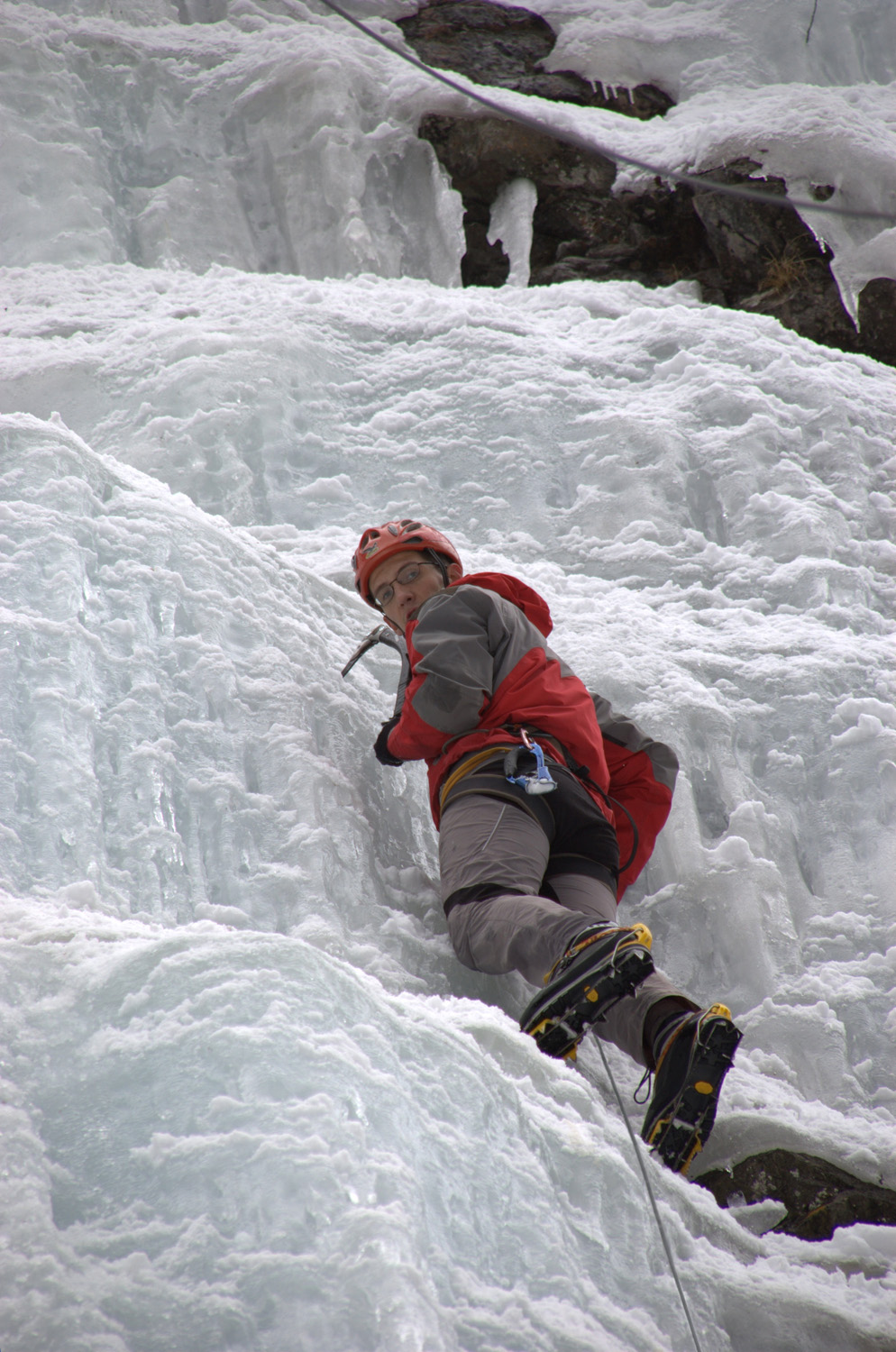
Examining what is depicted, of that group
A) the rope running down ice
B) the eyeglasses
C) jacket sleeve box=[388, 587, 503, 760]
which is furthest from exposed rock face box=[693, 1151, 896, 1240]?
the rope running down ice

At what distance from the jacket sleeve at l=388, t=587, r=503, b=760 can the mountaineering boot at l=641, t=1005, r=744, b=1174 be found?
86 centimetres

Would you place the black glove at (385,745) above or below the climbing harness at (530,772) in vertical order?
below

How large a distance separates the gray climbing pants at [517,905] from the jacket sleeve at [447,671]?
189 mm

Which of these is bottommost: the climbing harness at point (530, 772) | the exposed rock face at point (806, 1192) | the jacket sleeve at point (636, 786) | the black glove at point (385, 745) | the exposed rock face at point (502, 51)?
the exposed rock face at point (806, 1192)

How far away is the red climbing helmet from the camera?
2896mm

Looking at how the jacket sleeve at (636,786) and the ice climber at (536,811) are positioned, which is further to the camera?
the jacket sleeve at (636,786)

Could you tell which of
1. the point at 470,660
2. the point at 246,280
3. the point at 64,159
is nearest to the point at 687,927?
the point at 470,660

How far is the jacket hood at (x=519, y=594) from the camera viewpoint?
2738mm

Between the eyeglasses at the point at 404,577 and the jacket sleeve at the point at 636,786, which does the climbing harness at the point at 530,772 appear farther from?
the eyeglasses at the point at 404,577

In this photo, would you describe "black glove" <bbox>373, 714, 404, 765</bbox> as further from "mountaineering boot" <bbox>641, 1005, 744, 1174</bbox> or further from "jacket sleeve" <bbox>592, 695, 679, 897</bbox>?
"mountaineering boot" <bbox>641, 1005, 744, 1174</bbox>

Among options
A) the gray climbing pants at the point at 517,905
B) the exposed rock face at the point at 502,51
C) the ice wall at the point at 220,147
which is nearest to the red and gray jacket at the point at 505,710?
the gray climbing pants at the point at 517,905

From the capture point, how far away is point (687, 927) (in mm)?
2686

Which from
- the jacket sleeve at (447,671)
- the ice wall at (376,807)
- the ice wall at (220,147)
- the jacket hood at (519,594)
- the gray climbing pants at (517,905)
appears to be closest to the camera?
the ice wall at (376,807)

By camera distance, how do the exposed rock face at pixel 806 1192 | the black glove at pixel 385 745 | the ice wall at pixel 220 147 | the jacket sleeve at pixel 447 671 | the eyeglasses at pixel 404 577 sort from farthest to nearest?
the ice wall at pixel 220 147 → the eyeglasses at pixel 404 577 → the black glove at pixel 385 745 → the jacket sleeve at pixel 447 671 → the exposed rock face at pixel 806 1192
